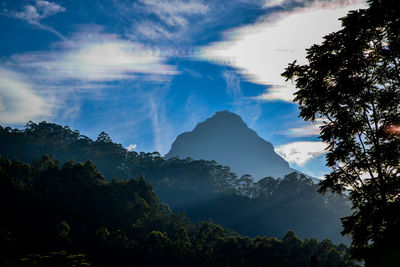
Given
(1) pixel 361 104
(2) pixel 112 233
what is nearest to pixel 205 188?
(2) pixel 112 233

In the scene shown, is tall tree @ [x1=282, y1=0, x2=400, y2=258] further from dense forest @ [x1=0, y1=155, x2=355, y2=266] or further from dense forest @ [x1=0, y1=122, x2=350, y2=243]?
dense forest @ [x1=0, y1=122, x2=350, y2=243]

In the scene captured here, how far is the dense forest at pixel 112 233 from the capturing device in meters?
33.5

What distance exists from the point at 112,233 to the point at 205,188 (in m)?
59.9

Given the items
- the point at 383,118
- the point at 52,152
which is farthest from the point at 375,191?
the point at 52,152

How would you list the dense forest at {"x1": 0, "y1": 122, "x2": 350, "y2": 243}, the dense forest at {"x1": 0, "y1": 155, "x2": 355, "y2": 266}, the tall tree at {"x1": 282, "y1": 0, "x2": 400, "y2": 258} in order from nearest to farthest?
the tall tree at {"x1": 282, "y1": 0, "x2": 400, "y2": 258}
the dense forest at {"x1": 0, "y1": 155, "x2": 355, "y2": 266}
the dense forest at {"x1": 0, "y1": 122, "x2": 350, "y2": 243}

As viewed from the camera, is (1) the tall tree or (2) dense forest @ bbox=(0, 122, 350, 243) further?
(2) dense forest @ bbox=(0, 122, 350, 243)

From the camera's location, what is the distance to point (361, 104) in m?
11.8

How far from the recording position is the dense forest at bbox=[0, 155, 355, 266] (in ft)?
110

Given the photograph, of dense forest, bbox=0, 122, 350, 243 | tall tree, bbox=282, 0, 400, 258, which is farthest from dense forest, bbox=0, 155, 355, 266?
dense forest, bbox=0, 122, 350, 243

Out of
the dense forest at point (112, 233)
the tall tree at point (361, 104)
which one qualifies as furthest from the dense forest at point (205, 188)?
the tall tree at point (361, 104)

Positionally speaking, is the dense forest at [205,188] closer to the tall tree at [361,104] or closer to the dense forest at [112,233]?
the dense forest at [112,233]

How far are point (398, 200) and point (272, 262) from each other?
29010 mm

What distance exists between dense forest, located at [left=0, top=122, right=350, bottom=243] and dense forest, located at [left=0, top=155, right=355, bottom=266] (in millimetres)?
36918

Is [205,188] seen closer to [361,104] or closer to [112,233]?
[112,233]
